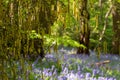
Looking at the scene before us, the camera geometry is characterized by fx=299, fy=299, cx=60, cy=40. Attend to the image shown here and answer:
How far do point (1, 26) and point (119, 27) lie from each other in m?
13.3

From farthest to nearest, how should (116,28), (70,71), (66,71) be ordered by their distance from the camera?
(116,28) → (70,71) → (66,71)

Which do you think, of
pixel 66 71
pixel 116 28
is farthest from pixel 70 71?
pixel 116 28

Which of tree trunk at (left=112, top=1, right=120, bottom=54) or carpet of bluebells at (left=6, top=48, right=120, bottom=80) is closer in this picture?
carpet of bluebells at (left=6, top=48, right=120, bottom=80)

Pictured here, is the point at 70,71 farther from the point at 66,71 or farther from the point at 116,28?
the point at 116,28

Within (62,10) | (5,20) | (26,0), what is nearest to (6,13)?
(5,20)

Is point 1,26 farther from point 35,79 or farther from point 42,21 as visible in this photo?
point 35,79

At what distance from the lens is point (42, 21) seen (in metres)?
2.44

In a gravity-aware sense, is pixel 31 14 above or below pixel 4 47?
above

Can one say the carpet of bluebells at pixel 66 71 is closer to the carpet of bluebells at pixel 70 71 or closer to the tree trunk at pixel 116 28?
the carpet of bluebells at pixel 70 71

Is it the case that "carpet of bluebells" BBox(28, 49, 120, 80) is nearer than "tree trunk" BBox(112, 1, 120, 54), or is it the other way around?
"carpet of bluebells" BBox(28, 49, 120, 80)

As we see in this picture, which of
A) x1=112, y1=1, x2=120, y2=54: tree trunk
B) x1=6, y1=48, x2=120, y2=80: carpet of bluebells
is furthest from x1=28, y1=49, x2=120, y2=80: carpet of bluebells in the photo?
x1=112, y1=1, x2=120, y2=54: tree trunk

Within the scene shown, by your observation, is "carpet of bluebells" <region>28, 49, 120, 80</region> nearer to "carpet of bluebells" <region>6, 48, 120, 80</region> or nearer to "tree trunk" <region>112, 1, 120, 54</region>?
"carpet of bluebells" <region>6, 48, 120, 80</region>

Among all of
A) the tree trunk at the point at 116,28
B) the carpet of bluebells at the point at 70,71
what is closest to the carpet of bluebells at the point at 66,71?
the carpet of bluebells at the point at 70,71

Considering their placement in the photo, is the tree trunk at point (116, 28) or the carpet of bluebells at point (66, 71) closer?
the carpet of bluebells at point (66, 71)
